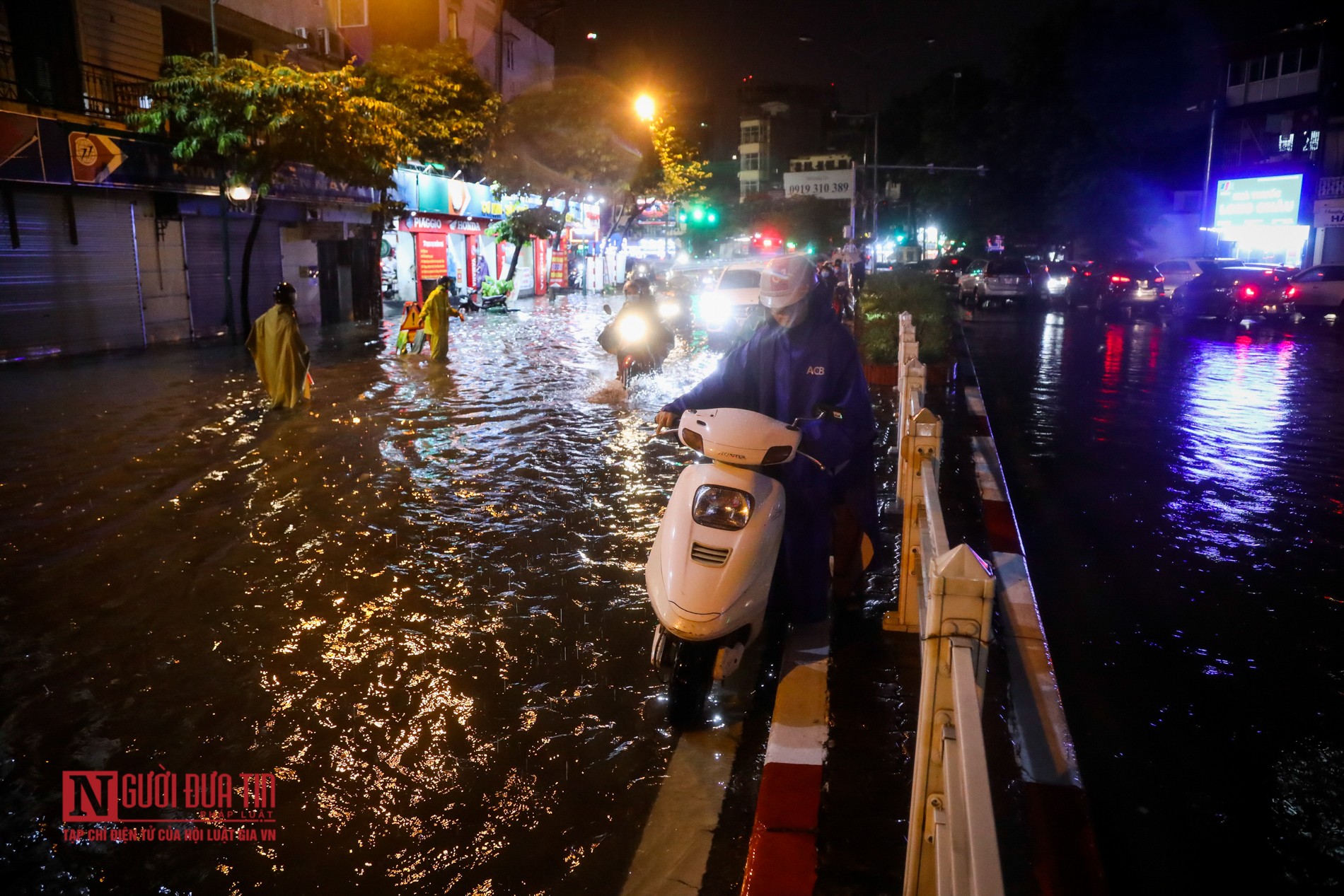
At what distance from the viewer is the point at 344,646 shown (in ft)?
16.1

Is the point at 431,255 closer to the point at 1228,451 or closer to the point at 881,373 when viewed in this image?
the point at 881,373

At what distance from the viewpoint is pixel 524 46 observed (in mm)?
41562

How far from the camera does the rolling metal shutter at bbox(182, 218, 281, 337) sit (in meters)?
20.5

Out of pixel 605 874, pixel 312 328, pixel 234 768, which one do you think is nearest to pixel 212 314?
pixel 312 328

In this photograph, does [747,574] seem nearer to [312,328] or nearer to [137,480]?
[137,480]

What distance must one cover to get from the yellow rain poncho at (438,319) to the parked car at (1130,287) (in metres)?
21.2

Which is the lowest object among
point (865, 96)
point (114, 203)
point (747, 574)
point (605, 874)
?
point (605, 874)

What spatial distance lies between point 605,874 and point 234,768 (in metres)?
1.67

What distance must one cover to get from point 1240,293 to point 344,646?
26580 mm

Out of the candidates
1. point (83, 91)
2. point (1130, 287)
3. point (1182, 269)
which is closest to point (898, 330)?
point (83, 91)

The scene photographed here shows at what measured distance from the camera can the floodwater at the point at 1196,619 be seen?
11.2 ft

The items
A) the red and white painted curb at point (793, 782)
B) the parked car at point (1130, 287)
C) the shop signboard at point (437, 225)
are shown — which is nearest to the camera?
the red and white painted curb at point (793, 782)

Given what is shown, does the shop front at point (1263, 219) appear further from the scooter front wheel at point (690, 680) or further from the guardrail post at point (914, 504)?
the scooter front wheel at point (690, 680)

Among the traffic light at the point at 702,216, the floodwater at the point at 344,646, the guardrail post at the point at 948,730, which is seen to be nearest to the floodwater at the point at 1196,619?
the guardrail post at the point at 948,730
